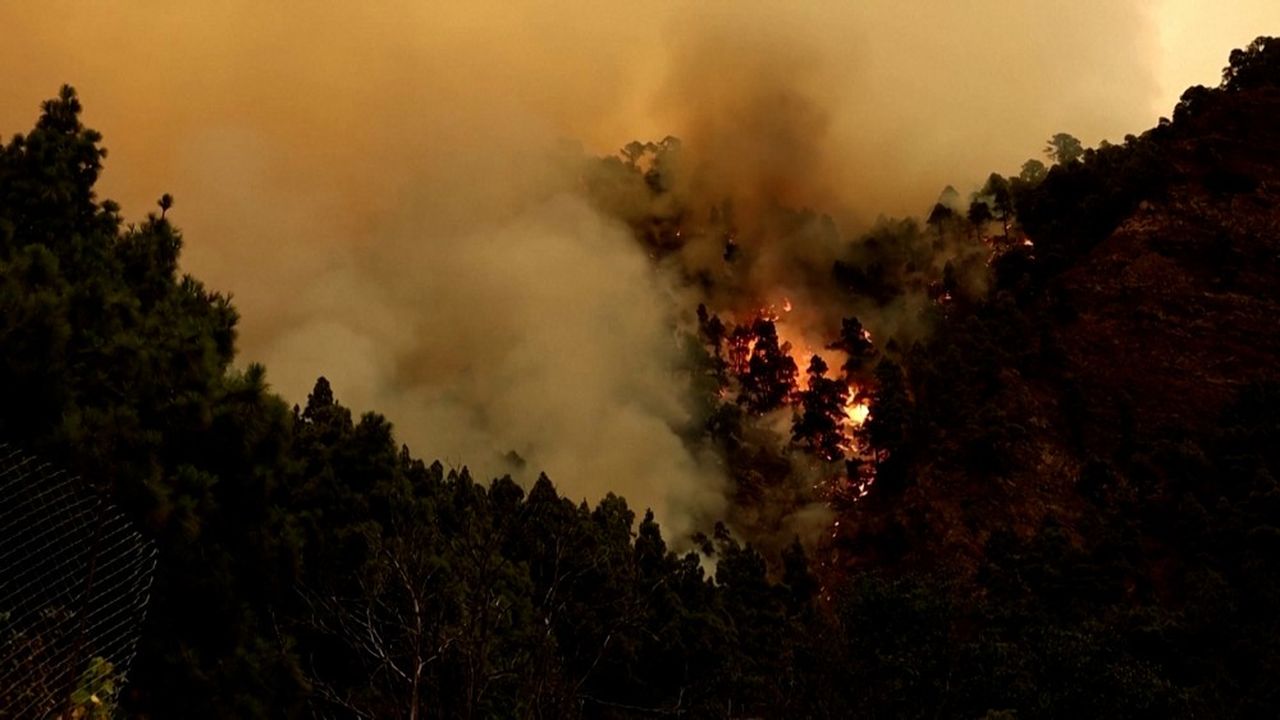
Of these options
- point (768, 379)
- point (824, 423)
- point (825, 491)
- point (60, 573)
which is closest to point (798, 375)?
point (768, 379)

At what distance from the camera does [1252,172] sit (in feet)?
155

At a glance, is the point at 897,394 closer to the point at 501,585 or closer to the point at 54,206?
the point at 501,585

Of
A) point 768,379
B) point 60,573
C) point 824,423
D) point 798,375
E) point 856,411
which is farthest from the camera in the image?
point 798,375

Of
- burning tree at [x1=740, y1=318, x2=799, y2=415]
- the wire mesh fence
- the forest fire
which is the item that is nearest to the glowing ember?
the forest fire

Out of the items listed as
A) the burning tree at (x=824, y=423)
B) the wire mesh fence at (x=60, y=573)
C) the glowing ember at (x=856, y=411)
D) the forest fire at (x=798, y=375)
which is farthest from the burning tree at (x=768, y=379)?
the wire mesh fence at (x=60, y=573)

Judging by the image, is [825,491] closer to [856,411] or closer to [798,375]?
[856,411]

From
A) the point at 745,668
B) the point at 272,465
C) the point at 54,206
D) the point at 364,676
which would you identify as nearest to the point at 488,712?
the point at 364,676

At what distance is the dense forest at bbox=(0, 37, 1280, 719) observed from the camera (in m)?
8.66

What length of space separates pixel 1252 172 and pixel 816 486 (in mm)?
27596

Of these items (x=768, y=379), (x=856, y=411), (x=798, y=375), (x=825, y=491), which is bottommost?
(x=825, y=491)

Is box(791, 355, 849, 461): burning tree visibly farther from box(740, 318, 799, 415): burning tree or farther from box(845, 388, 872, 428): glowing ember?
box(740, 318, 799, 415): burning tree

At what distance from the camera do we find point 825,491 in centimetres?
5450

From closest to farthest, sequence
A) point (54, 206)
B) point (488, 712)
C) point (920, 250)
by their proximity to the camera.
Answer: point (54, 206)
point (488, 712)
point (920, 250)

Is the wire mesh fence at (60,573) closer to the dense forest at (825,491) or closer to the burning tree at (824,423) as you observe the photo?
the dense forest at (825,491)
